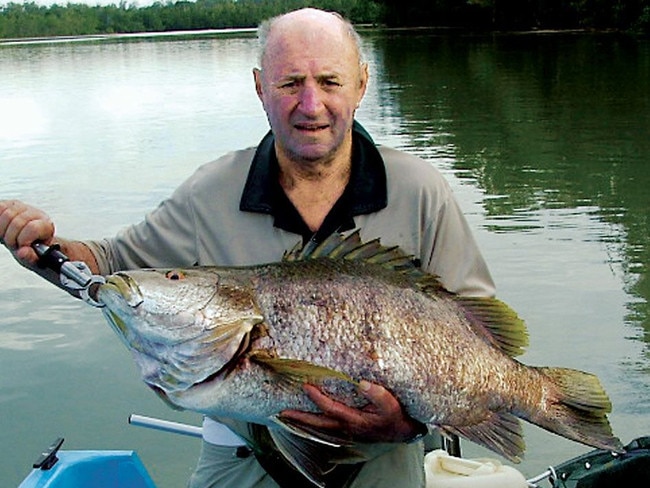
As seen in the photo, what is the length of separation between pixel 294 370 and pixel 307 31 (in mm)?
1237

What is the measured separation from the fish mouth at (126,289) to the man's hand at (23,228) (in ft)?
1.76

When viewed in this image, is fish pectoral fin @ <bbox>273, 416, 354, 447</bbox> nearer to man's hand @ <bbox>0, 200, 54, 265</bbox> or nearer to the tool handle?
the tool handle

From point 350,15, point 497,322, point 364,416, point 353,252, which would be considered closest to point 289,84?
point 353,252

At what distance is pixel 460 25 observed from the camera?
257 feet

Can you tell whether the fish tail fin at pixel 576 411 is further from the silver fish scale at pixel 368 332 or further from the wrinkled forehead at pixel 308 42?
the wrinkled forehead at pixel 308 42

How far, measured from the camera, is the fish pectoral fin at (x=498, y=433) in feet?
9.46

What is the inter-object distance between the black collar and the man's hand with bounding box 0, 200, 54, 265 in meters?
0.68

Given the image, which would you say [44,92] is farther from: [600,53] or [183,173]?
[600,53]

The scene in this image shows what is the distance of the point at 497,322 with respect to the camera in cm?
301

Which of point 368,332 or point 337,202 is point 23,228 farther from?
point 368,332

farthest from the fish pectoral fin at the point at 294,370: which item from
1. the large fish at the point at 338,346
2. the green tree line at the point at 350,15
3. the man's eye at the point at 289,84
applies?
the green tree line at the point at 350,15

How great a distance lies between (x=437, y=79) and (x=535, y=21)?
37690 mm

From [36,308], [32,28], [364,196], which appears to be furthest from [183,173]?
[32,28]

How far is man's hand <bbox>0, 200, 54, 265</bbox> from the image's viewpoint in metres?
3.06
